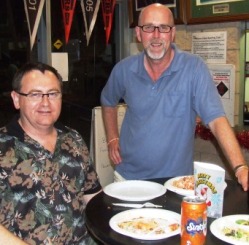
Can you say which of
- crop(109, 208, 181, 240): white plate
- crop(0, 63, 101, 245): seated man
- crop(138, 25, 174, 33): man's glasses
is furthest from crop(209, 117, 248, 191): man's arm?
crop(0, 63, 101, 245): seated man

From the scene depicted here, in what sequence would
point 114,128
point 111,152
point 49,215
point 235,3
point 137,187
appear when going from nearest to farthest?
point 49,215 < point 137,187 < point 111,152 < point 114,128 < point 235,3

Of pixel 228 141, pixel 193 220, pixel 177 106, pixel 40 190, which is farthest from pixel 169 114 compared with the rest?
pixel 193 220

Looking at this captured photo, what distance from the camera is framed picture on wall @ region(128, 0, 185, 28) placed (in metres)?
3.63

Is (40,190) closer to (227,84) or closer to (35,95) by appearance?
(35,95)

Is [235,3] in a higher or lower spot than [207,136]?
higher

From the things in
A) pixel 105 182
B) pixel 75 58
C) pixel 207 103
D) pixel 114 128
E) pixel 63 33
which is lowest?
pixel 105 182

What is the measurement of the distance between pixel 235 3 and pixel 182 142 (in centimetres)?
164

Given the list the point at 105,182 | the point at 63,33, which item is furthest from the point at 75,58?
the point at 105,182

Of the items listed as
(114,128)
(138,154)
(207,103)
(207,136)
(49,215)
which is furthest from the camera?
(207,136)

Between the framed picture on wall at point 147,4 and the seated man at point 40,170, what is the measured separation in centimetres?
220

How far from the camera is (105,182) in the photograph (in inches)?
157

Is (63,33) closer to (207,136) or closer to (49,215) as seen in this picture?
(207,136)

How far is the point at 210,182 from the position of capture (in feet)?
4.54

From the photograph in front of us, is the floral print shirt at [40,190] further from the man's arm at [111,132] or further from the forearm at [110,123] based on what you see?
the forearm at [110,123]
